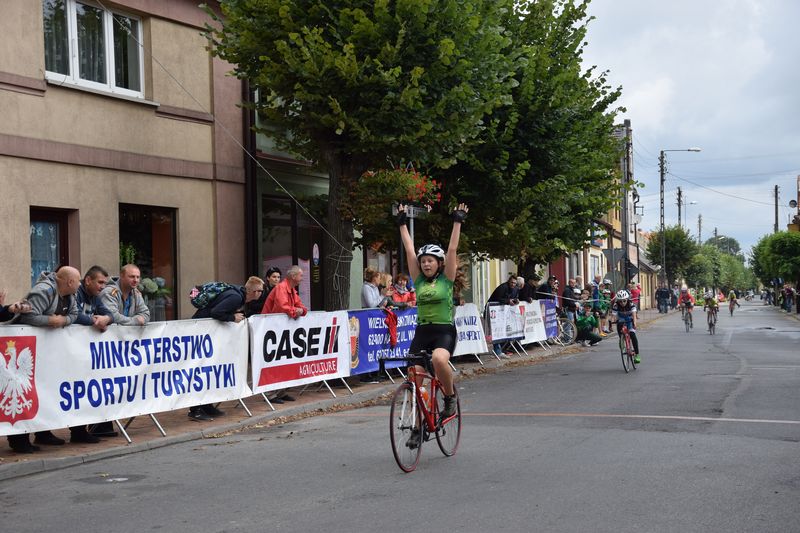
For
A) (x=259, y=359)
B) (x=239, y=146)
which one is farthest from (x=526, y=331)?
(x=259, y=359)

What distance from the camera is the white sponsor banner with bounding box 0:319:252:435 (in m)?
8.99

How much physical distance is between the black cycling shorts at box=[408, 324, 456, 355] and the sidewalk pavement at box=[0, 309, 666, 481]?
10.7 ft

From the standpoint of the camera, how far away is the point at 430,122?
14.9m

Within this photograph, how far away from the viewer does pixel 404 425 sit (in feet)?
26.4

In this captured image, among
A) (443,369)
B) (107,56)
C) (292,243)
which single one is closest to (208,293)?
(443,369)

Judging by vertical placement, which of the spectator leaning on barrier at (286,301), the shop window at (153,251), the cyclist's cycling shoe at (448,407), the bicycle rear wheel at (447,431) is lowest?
the bicycle rear wheel at (447,431)

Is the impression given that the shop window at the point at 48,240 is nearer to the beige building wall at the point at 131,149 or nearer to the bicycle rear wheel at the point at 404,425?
the beige building wall at the point at 131,149

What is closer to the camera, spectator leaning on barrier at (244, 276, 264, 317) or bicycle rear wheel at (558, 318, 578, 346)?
spectator leaning on barrier at (244, 276, 264, 317)

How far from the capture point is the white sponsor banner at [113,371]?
8.99 m

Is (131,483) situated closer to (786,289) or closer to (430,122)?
(430,122)

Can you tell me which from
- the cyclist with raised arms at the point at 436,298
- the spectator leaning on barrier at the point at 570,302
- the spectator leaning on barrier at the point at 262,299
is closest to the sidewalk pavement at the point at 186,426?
the spectator leaning on barrier at the point at 262,299

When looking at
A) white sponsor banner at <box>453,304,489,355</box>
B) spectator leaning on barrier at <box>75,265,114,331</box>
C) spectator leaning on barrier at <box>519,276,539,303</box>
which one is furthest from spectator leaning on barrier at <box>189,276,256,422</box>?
spectator leaning on barrier at <box>519,276,539,303</box>

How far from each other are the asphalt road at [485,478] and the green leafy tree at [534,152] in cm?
858

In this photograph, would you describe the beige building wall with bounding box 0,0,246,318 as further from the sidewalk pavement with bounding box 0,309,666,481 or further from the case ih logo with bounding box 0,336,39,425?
the case ih logo with bounding box 0,336,39,425
